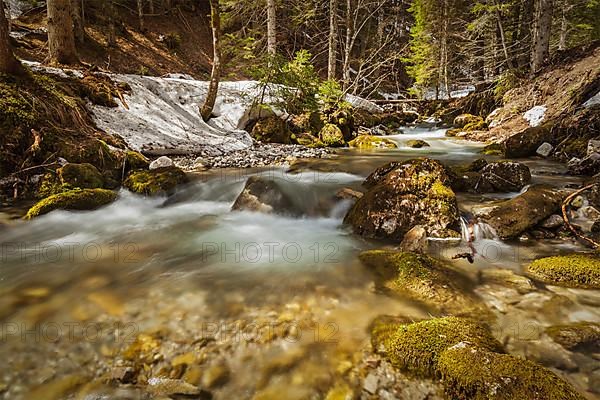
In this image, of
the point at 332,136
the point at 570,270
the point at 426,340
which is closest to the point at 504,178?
the point at 570,270

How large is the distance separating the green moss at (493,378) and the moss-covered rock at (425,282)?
2.24 feet

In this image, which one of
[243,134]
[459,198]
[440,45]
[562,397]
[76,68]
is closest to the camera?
[562,397]

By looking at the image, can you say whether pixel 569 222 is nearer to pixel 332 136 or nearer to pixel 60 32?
pixel 332 136

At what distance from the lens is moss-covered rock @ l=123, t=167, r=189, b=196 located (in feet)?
18.4

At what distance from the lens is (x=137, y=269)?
10.9 feet

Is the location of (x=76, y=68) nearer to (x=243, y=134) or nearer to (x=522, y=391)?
(x=243, y=134)

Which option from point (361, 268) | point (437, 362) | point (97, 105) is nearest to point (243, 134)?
point (97, 105)

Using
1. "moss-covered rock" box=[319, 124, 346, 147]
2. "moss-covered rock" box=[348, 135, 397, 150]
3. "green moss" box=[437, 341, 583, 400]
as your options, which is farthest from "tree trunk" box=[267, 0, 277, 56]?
"green moss" box=[437, 341, 583, 400]

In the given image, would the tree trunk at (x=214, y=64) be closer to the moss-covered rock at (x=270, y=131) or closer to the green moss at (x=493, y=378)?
the moss-covered rock at (x=270, y=131)

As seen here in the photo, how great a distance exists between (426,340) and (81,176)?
5625 mm

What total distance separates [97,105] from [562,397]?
30.5 ft

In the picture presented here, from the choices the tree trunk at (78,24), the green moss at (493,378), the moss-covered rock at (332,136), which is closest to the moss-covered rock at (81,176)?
the green moss at (493,378)

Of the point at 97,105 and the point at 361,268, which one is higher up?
the point at 97,105

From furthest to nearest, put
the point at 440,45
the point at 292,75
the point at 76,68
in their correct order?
the point at 440,45, the point at 292,75, the point at 76,68
